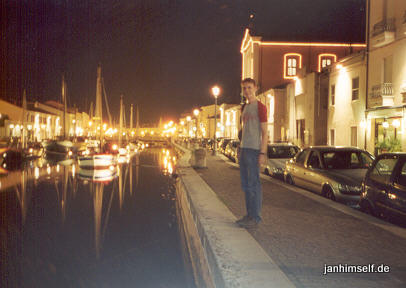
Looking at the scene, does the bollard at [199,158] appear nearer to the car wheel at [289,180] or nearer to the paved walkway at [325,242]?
the car wheel at [289,180]

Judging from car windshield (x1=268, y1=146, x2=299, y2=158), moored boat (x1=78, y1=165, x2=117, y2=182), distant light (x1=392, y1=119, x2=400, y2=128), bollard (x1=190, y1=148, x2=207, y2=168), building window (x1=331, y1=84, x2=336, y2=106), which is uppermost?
building window (x1=331, y1=84, x2=336, y2=106)

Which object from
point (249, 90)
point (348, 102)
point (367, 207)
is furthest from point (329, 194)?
point (348, 102)

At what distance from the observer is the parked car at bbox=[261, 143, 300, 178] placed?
15.3 m

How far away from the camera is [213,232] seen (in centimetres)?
573

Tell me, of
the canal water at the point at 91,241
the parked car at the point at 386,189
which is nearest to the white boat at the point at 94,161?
the canal water at the point at 91,241

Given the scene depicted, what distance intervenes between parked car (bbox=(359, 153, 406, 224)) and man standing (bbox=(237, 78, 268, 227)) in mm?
2559

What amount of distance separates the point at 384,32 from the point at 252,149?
17.5 meters

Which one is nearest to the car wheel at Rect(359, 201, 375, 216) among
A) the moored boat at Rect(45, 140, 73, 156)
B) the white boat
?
the white boat

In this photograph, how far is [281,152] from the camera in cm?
1719

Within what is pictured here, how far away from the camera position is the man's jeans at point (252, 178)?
19.7ft

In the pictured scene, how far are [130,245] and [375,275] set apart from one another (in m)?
3.85

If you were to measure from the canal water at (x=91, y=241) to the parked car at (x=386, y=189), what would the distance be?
363 cm

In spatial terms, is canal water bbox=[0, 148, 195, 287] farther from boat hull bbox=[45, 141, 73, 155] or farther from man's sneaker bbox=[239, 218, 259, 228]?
boat hull bbox=[45, 141, 73, 155]

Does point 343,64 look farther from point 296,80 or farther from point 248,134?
point 248,134
